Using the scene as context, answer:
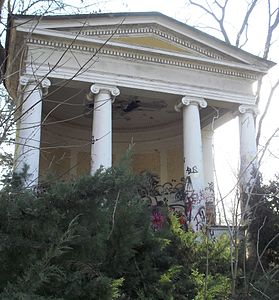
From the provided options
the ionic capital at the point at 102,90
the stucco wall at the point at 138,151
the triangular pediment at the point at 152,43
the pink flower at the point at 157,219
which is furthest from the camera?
the stucco wall at the point at 138,151

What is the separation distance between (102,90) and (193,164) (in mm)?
3486

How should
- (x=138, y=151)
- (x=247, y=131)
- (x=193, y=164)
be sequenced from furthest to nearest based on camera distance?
1. (x=138, y=151)
2. (x=247, y=131)
3. (x=193, y=164)

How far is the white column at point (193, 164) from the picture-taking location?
1351 cm

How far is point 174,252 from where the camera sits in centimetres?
814

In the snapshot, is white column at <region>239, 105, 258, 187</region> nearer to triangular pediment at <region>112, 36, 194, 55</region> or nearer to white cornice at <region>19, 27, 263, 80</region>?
white cornice at <region>19, 27, 263, 80</region>

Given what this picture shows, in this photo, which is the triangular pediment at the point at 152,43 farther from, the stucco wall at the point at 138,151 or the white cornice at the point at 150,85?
the stucco wall at the point at 138,151

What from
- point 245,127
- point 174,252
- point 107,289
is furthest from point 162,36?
point 107,289

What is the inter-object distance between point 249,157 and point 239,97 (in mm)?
2116

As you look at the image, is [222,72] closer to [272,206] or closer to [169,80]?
[169,80]

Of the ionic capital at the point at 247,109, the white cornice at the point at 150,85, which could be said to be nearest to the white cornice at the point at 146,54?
the white cornice at the point at 150,85

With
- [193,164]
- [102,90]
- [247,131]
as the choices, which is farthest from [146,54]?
[247,131]

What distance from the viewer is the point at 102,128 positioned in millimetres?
13508

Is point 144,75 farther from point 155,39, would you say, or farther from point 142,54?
point 155,39

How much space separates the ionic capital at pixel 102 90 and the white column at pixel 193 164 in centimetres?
227
